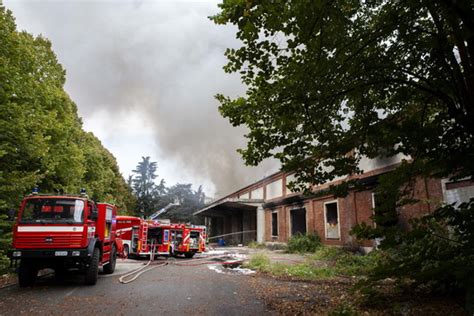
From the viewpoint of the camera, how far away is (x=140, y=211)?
60.2 m

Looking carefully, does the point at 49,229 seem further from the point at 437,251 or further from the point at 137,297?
the point at 437,251

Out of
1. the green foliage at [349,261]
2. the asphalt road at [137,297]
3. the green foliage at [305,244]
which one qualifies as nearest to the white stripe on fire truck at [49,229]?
the asphalt road at [137,297]

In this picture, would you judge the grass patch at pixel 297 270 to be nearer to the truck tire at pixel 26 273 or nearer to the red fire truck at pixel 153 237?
the red fire truck at pixel 153 237

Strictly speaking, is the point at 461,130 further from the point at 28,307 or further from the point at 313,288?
the point at 28,307

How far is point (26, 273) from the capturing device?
9.70 metres

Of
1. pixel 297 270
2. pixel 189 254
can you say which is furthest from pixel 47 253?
pixel 189 254

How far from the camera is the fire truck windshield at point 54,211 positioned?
9812 millimetres

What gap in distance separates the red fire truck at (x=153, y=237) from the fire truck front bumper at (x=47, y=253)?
29.2 ft

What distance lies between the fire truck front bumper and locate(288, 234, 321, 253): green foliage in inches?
572

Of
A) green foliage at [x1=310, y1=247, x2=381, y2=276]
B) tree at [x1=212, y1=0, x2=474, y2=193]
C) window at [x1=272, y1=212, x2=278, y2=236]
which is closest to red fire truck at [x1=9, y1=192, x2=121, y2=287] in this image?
tree at [x1=212, y1=0, x2=474, y2=193]

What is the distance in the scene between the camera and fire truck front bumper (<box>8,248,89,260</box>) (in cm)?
929

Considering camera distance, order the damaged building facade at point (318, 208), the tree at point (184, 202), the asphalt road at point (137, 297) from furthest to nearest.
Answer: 1. the tree at point (184, 202)
2. the damaged building facade at point (318, 208)
3. the asphalt road at point (137, 297)

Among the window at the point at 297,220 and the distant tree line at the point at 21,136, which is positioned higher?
the distant tree line at the point at 21,136

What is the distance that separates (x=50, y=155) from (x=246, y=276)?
34.0ft
